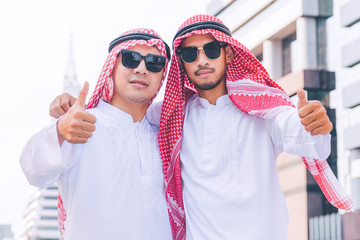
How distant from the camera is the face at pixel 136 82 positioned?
3.83m

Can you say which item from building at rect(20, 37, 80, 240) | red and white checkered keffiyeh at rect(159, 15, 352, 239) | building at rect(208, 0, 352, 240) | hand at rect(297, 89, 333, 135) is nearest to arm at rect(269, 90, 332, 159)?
hand at rect(297, 89, 333, 135)

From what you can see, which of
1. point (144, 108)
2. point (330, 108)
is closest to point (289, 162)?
point (330, 108)

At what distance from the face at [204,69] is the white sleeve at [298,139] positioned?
19.6 inches

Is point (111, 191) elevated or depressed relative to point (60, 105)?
depressed

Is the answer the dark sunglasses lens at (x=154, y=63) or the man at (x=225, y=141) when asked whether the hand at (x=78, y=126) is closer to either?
the man at (x=225, y=141)

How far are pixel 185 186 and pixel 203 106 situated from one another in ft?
1.77

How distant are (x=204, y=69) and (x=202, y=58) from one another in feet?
0.24

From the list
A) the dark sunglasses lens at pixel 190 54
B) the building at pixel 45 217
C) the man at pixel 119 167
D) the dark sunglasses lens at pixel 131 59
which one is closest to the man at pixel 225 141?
the dark sunglasses lens at pixel 190 54

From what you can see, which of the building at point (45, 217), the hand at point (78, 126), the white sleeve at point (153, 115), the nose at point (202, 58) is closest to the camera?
the hand at point (78, 126)

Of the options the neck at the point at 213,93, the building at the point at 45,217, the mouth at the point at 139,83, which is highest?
the mouth at the point at 139,83

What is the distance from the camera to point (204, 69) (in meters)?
3.71

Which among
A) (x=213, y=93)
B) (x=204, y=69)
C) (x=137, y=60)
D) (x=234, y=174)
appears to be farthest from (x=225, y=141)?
(x=137, y=60)

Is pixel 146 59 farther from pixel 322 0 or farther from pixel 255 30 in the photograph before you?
pixel 255 30

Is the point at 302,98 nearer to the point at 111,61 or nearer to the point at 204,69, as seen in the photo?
the point at 204,69
